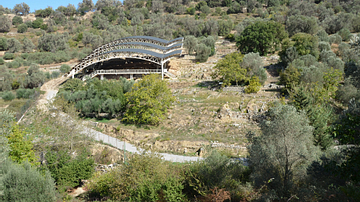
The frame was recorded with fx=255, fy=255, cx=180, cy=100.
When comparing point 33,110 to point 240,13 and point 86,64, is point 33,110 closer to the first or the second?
point 86,64

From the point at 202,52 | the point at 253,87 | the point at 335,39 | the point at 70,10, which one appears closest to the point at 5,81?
the point at 202,52

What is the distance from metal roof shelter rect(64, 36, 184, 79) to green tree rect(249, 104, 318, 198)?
37.3m

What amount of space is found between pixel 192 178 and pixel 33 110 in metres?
28.9

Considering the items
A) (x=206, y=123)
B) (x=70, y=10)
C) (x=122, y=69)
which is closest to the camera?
(x=206, y=123)

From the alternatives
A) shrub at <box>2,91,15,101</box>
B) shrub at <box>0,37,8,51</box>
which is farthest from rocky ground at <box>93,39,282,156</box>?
shrub at <box>0,37,8,51</box>

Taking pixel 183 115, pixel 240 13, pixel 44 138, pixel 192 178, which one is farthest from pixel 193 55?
pixel 240 13

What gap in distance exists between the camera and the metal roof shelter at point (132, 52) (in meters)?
52.6

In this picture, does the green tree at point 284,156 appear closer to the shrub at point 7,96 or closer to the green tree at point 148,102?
the green tree at point 148,102

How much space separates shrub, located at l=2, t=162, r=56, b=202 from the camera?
1522 centimetres

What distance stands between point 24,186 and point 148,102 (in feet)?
56.7

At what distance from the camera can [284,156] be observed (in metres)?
14.4

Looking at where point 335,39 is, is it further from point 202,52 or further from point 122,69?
point 122,69

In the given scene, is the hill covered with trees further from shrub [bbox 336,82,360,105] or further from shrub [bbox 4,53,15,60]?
shrub [bbox 4,53,15,60]

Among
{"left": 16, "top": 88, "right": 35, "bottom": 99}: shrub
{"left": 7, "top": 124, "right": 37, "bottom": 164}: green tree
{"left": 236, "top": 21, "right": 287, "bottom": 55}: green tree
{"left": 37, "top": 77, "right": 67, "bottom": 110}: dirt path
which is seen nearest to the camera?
{"left": 7, "top": 124, "right": 37, "bottom": 164}: green tree
